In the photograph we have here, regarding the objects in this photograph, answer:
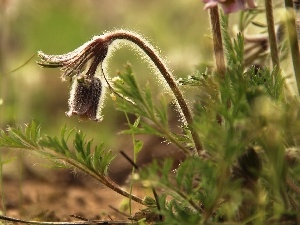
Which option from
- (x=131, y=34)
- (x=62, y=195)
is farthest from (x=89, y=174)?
(x=62, y=195)

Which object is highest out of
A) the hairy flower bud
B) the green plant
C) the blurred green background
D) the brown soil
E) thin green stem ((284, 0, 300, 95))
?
the blurred green background

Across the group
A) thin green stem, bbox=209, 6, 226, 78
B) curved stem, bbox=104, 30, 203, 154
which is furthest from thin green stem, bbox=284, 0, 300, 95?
curved stem, bbox=104, 30, 203, 154

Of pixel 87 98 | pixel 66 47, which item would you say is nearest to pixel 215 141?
pixel 87 98

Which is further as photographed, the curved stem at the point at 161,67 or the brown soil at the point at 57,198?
the brown soil at the point at 57,198

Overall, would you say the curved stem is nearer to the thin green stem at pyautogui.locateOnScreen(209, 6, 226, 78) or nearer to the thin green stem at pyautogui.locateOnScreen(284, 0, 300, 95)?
the thin green stem at pyautogui.locateOnScreen(209, 6, 226, 78)

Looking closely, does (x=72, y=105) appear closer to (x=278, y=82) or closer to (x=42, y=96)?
(x=278, y=82)

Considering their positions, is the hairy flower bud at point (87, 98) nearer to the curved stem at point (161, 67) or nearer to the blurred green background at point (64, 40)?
the curved stem at point (161, 67)

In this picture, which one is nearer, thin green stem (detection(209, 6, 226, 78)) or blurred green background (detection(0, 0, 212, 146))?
thin green stem (detection(209, 6, 226, 78))

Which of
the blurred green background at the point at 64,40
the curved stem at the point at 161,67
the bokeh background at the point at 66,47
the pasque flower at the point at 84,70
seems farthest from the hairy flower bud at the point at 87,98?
the blurred green background at the point at 64,40

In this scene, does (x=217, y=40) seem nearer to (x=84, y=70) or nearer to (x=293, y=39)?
(x=293, y=39)
